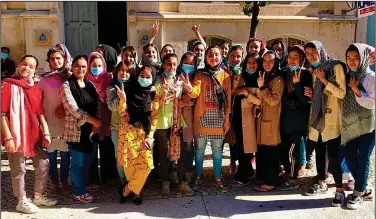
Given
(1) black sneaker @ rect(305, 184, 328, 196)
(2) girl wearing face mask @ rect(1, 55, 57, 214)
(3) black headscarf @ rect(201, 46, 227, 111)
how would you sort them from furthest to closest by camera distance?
(1) black sneaker @ rect(305, 184, 328, 196) < (3) black headscarf @ rect(201, 46, 227, 111) < (2) girl wearing face mask @ rect(1, 55, 57, 214)

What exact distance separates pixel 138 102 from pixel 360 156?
2.49 m

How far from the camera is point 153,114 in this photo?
4602 millimetres

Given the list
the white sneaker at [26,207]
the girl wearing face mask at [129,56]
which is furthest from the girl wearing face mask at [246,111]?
the white sneaker at [26,207]

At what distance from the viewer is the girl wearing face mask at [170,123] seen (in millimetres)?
4688

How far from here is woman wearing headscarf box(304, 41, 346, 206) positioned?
4.53 m

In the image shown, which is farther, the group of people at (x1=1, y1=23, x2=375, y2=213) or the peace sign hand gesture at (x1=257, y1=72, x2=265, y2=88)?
the peace sign hand gesture at (x1=257, y1=72, x2=265, y2=88)

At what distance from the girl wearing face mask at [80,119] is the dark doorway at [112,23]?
357 inches

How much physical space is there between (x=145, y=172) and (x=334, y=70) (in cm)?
238

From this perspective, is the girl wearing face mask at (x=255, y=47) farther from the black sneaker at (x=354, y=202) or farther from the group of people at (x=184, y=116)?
the black sneaker at (x=354, y=202)

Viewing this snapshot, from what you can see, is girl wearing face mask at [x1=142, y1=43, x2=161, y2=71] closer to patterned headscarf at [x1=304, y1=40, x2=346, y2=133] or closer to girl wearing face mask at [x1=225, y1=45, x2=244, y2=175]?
girl wearing face mask at [x1=225, y1=45, x2=244, y2=175]

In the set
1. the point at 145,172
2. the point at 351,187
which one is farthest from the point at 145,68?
the point at 351,187

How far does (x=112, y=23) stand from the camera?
535 inches

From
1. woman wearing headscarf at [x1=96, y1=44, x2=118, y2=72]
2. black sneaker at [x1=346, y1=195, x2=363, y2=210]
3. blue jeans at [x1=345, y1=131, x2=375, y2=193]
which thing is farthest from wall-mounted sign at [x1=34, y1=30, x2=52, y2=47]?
black sneaker at [x1=346, y1=195, x2=363, y2=210]

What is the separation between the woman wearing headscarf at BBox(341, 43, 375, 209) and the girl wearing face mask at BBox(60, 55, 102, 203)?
109 inches
